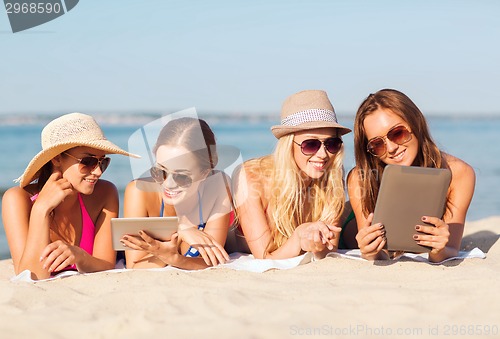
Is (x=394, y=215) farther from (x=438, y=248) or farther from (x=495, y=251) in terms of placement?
(x=495, y=251)

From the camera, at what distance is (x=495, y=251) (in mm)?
5914

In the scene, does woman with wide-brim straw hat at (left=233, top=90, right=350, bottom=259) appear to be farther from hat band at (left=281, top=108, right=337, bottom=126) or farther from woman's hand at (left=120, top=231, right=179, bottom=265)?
woman's hand at (left=120, top=231, right=179, bottom=265)

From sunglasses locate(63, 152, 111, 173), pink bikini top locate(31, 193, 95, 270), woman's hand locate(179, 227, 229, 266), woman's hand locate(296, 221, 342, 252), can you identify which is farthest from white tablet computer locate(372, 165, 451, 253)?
pink bikini top locate(31, 193, 95, 270)

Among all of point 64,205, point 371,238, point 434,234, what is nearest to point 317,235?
point 371,238

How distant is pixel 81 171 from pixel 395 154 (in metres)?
2.42

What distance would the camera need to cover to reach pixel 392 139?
511 cm

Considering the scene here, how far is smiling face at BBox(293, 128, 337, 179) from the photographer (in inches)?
208

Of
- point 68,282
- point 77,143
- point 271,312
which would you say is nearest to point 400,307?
point 271,312

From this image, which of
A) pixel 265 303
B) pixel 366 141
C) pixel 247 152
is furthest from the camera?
pixel 247 152

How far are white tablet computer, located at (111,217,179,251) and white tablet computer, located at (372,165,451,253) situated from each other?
145 cm

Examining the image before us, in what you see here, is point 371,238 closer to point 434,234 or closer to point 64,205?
point 434,234

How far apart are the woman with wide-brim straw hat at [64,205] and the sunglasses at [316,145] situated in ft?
4.65

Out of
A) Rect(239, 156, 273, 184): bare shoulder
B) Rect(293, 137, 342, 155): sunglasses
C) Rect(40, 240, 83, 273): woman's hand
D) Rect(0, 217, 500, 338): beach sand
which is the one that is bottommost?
Rect(0, 217, 500, 338): beach sand

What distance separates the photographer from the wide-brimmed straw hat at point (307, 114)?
527 cm
